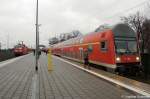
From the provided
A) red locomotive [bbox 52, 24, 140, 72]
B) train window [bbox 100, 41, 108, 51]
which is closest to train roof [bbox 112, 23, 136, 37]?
red locomotive [bbox 52, 24, 140, 72]

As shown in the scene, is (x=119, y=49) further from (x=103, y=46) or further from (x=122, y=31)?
(x=103, y=46)

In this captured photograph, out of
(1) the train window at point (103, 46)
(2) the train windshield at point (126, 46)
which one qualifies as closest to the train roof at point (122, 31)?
(2) the train windshield at point (126, 46)

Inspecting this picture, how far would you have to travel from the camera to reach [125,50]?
21.6 m

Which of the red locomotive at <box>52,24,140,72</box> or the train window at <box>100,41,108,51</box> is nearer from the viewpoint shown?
the red locomotive at <box>52,24,140,72</box>

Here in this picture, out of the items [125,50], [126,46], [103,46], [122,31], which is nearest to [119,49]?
[125,50]

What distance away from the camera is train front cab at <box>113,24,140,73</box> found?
2111 centimetres

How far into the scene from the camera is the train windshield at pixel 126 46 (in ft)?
70.2

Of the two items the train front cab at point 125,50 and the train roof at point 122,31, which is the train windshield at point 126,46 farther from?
the train roof at point 122,31

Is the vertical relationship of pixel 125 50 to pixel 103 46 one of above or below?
below

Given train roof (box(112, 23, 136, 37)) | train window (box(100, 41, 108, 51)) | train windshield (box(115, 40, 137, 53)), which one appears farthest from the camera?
train window (box(100, 41, 108, 51))

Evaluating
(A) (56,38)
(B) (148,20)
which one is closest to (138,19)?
(B) (148,20)

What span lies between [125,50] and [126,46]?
34cm

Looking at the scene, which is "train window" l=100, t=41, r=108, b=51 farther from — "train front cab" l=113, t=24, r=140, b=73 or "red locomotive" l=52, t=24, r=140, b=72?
"train front cab" l=113, t=24, r=140, b=73

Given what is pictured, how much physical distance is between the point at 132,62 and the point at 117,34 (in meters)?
2.11
